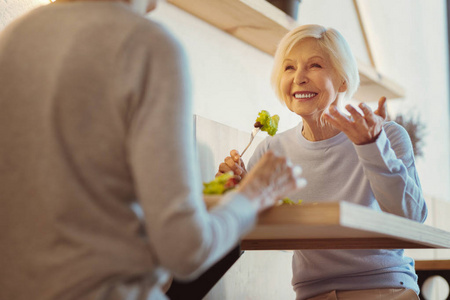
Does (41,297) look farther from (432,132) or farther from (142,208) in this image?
(432,132)

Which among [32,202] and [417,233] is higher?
[417,233]

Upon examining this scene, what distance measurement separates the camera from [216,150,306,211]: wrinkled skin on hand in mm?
1070

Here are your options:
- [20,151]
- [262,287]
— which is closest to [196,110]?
[262,287]

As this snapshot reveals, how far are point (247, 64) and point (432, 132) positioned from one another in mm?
2684

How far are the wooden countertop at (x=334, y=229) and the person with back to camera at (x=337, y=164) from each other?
5.2 inches

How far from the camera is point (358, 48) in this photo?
430 cm

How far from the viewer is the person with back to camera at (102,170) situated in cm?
93

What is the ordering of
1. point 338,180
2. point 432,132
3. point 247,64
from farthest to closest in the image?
point 432,132 < point 247,64 < point 338,180

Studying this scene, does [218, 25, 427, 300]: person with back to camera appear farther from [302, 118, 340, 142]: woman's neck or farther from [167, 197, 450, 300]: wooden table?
[167, 197, 450, 300]: wooden table

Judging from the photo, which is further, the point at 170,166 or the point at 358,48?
the point at 358,48

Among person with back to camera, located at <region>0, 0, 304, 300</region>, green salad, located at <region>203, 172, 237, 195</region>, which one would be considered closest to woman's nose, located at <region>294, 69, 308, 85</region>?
green salad, located at <region>203, 172, 237, 195</region>

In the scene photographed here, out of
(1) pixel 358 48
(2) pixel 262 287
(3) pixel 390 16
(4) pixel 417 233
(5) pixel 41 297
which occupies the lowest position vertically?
(2) pixel 262 287

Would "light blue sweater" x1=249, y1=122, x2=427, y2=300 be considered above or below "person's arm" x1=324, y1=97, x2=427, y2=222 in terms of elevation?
below

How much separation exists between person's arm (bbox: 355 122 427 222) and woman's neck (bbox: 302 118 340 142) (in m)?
0.41
